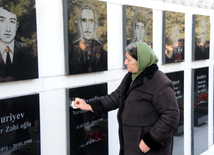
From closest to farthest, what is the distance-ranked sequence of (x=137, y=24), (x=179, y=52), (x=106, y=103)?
(x=106, y=103) < (x=137, y=24) < (x=179, y=52)

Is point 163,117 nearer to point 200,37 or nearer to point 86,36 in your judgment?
point 86,36

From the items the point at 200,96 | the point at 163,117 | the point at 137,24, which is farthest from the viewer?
the point at 200,96

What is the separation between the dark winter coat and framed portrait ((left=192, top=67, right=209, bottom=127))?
3.07 metres

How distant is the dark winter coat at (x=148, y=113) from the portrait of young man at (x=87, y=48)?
619 millimetres

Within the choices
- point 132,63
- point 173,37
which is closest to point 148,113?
point 132,63

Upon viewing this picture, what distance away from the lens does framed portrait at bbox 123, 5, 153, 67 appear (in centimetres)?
384

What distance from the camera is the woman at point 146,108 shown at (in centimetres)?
246

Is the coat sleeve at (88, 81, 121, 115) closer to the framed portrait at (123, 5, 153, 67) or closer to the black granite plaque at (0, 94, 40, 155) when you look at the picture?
the black granite plaque at (0, 94, 40, 155)

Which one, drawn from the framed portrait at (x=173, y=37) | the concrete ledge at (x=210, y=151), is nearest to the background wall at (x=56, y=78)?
the framed portrait at (x=173, y=37)

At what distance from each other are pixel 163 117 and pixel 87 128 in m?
1.10

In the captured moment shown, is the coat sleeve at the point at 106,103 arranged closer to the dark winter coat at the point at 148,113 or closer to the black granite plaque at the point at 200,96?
the dark winter coat at the point at 148,113

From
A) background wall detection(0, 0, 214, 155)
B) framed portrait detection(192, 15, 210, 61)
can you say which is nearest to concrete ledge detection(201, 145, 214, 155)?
framed portrait detection(192, 15, 210, 61)

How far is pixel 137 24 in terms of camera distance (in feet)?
13.3

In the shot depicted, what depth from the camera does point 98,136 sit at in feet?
11.3
